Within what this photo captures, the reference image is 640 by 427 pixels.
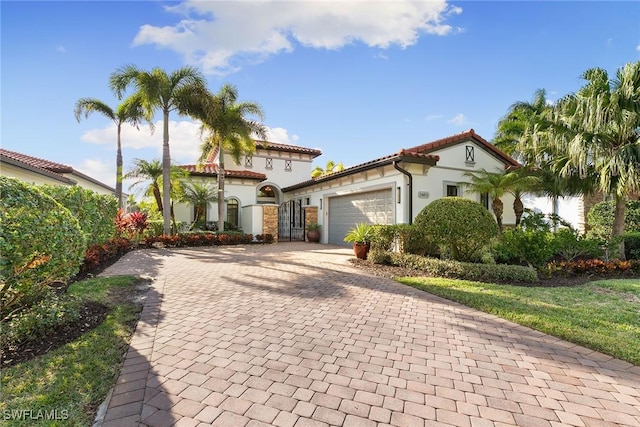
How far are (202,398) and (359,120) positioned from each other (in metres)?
13.8

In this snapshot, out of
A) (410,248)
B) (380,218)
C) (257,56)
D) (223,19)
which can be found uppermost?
(257,56)

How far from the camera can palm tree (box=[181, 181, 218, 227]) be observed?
55.2ft

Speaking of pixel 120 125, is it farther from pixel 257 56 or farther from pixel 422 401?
pixel 422 401

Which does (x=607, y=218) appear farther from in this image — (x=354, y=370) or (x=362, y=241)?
(x=354, y=370)

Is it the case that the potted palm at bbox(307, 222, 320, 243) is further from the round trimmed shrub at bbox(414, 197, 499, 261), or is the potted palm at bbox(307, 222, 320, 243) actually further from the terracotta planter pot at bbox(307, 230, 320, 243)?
the round trimmed shrub at bbox(414, 197, 499, 261)

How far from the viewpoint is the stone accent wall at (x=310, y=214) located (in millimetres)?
17750

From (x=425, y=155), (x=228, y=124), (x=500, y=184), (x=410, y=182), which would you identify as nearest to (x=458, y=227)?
(x=410, y=182)

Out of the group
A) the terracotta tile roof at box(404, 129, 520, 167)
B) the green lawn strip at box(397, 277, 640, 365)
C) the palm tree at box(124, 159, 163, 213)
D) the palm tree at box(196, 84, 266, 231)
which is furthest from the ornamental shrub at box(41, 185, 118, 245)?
the terracotta tile roof at box(404, 129, 520, 167)

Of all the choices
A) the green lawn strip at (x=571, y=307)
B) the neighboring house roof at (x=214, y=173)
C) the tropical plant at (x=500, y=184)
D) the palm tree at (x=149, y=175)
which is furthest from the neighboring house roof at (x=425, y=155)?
the palm tree at (x=149, y=175)

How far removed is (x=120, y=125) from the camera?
1933cm

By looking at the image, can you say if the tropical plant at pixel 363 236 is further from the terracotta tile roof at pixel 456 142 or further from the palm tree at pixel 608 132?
the palm tree at pixel 608 132

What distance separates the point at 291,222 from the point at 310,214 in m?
2.96

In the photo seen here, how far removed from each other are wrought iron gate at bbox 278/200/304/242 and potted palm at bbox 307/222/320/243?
134cm

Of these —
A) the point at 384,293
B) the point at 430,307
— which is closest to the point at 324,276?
the point at 384,293
